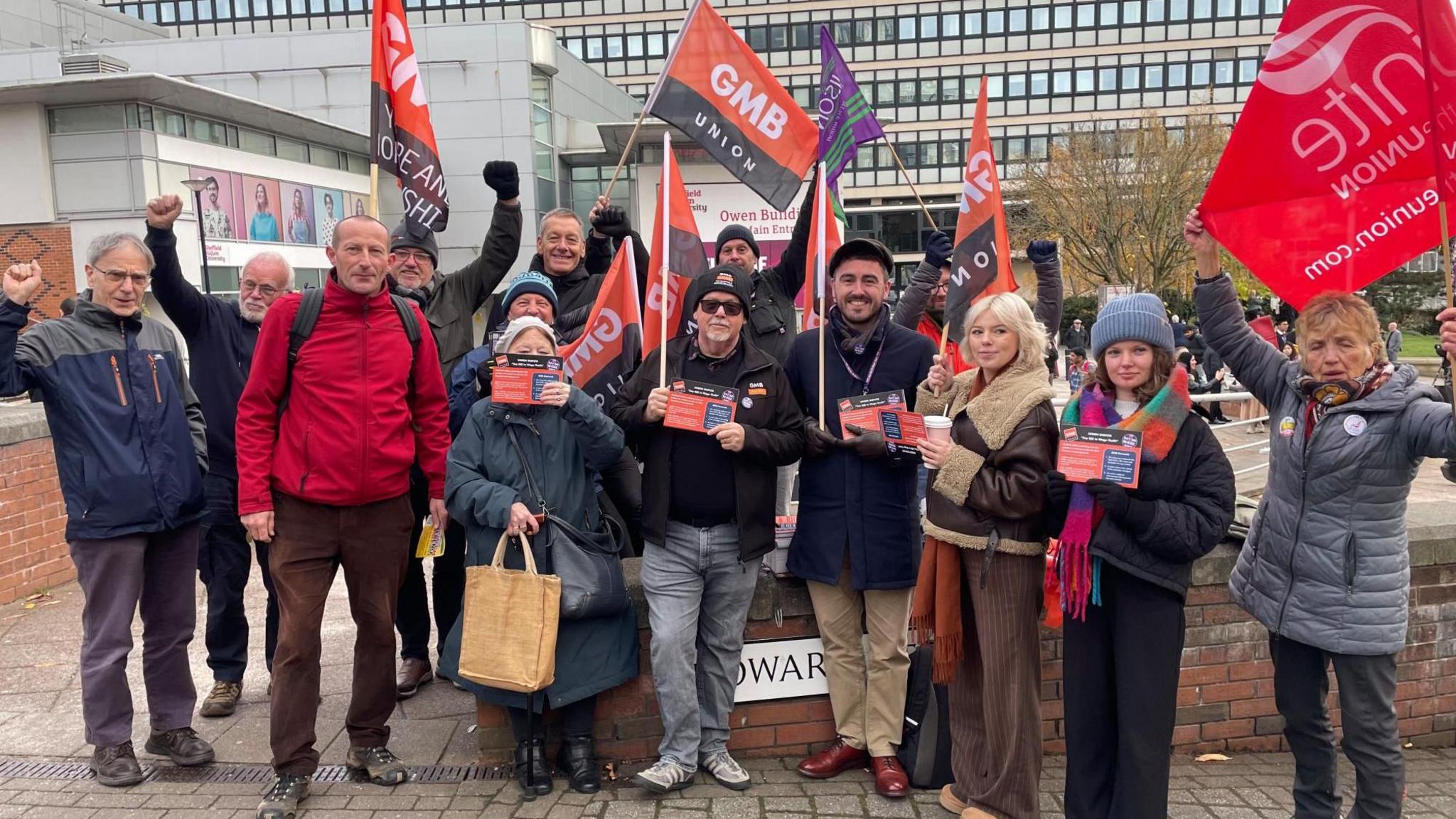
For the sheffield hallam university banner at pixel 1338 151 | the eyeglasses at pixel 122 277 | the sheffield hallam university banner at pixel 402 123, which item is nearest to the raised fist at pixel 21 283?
the eyeglasses at pixel 122 277

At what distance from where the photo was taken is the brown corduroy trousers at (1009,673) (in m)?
3.58

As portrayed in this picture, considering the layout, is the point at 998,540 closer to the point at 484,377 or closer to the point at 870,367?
the point at 870,367

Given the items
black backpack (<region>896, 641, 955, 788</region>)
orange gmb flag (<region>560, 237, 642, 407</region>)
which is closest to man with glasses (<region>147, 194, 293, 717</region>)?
orange gmb flag (<region>560, 237, 642, 407</region>)

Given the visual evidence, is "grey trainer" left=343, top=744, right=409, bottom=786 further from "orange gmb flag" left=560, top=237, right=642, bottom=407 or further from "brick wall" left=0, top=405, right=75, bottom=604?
"brick wall" left=0, top=405, right=75, bottom=604

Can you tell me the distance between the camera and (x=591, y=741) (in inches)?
161

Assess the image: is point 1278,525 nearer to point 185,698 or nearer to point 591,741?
point 591,741

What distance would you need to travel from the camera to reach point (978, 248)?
5.06 meters

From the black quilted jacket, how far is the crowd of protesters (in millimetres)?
11

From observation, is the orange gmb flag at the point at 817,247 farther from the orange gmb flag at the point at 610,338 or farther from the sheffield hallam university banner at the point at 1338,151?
the sheffield hallam university banner at the point at 1338,151

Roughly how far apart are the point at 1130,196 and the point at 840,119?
35.0 metres

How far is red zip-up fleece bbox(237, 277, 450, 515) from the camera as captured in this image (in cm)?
387

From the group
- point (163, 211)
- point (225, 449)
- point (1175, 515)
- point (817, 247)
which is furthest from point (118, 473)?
point (1175, 515)

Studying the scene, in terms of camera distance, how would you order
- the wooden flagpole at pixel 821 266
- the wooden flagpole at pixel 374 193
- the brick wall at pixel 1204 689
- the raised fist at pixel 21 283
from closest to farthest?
the raised fist at pixel 21 283 < the wooden flagpole at pixel 821 266 < the brick wall at pixel 1204 689 < the wooden flagpole at pixel 374 193

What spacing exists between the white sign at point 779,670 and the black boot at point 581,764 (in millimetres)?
655
